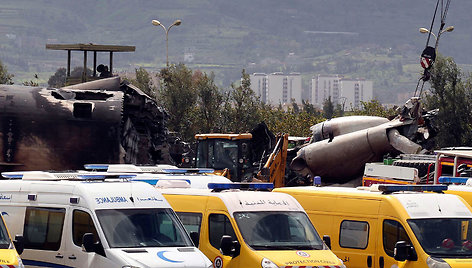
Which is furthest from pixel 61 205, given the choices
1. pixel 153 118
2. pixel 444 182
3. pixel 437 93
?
pixel 437 93

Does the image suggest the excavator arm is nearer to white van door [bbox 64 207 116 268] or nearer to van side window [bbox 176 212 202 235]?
van side window [bbox 176 212 202 235]

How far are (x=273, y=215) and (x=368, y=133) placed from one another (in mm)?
22548

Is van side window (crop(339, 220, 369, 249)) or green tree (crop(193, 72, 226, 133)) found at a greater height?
green tree (crop(193, 72, 226, 133))

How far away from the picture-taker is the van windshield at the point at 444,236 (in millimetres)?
15711

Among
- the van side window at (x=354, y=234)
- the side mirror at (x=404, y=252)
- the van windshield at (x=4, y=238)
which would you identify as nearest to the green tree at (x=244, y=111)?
A: the van side window at (x=354, y=234)

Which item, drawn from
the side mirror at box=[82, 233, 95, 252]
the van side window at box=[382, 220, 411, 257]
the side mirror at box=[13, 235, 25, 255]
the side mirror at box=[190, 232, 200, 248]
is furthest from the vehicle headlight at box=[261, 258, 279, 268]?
the side mirror at box=[13, 235, 25, 255]

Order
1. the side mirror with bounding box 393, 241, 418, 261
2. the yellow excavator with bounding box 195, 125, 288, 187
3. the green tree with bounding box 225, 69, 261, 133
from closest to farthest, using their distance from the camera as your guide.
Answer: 1. the side mirror with bounding box 393, 241, 418, 261
2. the yellow excavator with bounding box 195, 125, 288, 187
3. the green tree with bounding box 225, 69, 261, 133

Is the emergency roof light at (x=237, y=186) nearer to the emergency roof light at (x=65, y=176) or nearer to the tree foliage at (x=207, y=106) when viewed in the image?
the emergency roof light at (x=65, y=176)

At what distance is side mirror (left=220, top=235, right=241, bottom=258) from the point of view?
49.6 ft

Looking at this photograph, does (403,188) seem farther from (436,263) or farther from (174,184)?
(174,184)

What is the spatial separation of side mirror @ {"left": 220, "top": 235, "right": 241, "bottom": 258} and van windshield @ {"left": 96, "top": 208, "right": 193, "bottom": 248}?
0.49 metres

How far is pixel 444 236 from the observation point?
16.0 meters

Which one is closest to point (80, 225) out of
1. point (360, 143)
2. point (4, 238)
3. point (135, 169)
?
point (4, 238)

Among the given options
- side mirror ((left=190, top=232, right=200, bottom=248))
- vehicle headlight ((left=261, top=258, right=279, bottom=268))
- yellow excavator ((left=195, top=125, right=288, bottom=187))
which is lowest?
vehicle headlight ((left=261, top=258, right=279, bottom=268))
